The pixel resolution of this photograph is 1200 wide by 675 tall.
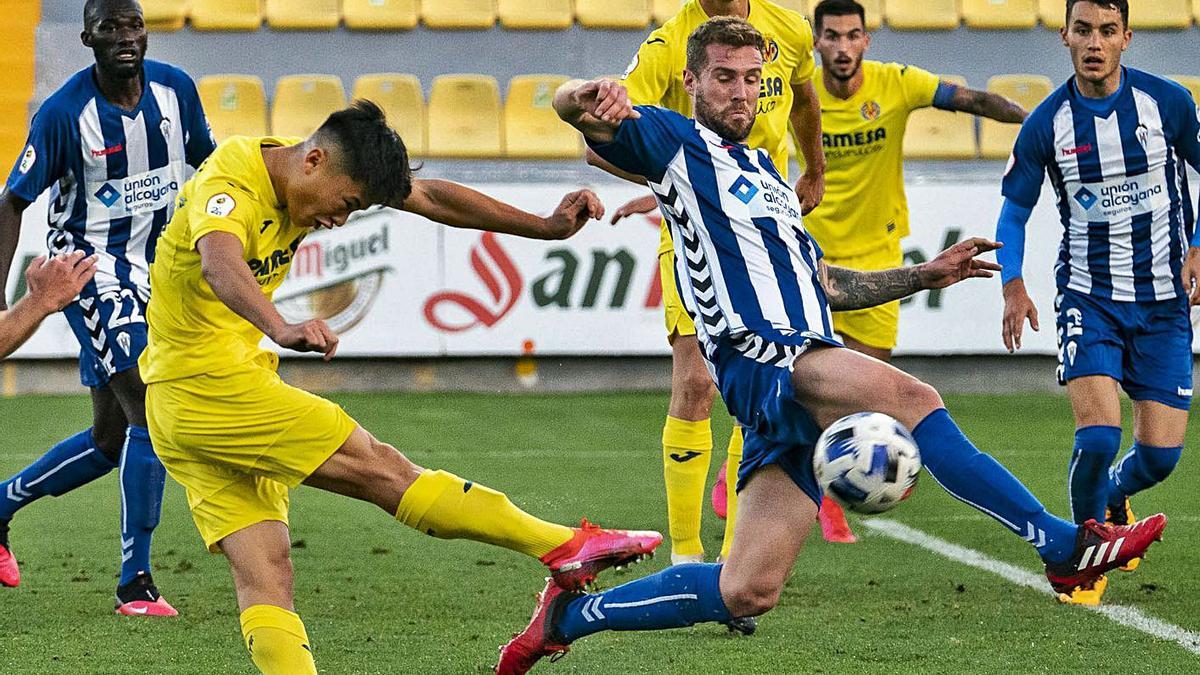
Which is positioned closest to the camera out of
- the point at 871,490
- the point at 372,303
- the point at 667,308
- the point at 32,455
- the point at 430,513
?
the point at 871,490

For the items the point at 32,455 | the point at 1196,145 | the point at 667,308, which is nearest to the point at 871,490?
the point at 667,308

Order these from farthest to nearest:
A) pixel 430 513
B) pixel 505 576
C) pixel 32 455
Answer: pixel 32 455
pixel 505 576
pixel 430 513

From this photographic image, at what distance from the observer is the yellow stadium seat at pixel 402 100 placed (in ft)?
44.8

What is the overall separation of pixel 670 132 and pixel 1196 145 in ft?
8.47

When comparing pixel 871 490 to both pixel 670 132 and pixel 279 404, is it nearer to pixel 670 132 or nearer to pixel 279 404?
pixel 670 132

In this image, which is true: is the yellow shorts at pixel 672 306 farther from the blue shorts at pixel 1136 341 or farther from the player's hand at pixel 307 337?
the player's hand at pixel 307 337

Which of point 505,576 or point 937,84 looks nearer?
point 505,576

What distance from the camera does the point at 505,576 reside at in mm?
6195

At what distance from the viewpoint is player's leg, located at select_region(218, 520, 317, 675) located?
3.96 m

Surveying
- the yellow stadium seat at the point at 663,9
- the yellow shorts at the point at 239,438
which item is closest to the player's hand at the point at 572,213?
the yellow shorts at the point at 239,438

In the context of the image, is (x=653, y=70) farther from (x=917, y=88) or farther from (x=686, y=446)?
(x=917, y=88)

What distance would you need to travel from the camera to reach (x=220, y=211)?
3.88 m

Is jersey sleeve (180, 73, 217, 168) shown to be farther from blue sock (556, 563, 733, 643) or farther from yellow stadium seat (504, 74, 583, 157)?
yellow stadium seat (504, 74, 583, 157)

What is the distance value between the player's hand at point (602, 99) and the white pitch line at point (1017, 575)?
2289 mm
